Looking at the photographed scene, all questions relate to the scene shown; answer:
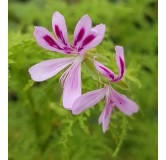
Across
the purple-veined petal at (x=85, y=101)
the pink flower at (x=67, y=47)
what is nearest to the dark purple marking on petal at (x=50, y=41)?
the pink flower at (x=67, y=47)

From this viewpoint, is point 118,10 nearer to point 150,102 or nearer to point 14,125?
point 150,102

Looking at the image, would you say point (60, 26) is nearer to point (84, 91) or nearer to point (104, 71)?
point (104, 71)

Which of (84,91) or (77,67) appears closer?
(77,67)

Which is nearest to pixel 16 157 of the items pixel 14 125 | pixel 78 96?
pixel 14 125

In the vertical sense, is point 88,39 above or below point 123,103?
above

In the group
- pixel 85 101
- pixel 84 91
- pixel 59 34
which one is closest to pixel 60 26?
pixel 59 34

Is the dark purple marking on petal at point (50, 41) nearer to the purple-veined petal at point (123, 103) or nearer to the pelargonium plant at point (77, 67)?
the pelargonium plant at point (77, 67)
